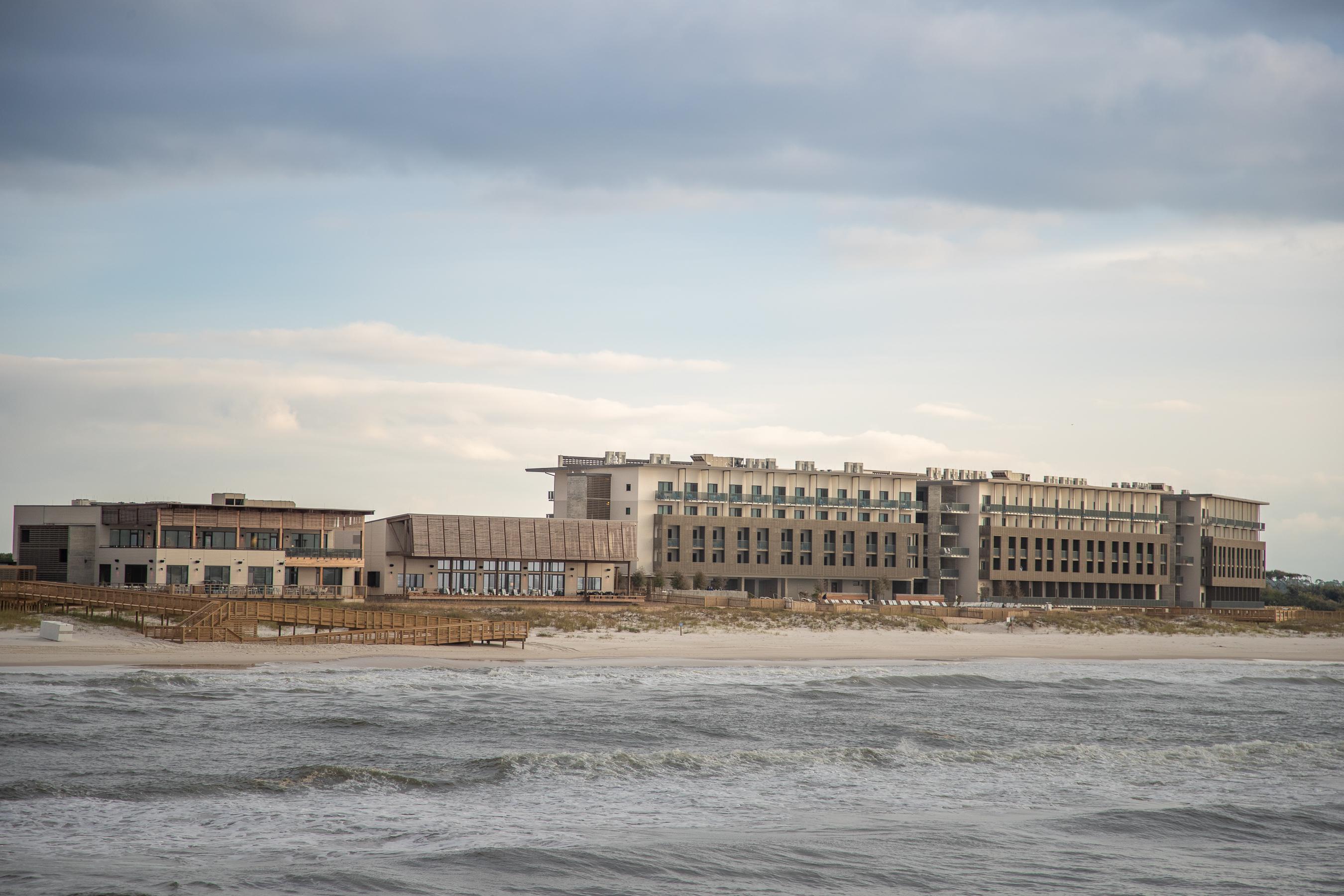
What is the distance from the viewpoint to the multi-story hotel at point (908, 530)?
119 metres

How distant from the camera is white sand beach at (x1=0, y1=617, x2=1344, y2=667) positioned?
43219mm

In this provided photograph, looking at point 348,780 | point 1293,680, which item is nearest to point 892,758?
point 348,780

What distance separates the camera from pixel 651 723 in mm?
29953

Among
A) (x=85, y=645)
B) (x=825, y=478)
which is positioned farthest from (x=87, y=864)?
(x=825, y=478)

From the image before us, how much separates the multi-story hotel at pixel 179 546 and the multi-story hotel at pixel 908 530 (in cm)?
4116

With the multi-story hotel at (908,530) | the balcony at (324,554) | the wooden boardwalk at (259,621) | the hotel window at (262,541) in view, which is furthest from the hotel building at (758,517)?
the wooden boardwalk at (259,621)

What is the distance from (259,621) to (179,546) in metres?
31.8

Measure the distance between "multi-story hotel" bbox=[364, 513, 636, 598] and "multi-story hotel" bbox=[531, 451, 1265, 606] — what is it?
14.3m

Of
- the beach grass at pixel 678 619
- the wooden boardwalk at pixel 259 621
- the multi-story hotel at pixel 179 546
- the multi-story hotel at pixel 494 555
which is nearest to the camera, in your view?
the wooden boardwalk at pixel 259 621

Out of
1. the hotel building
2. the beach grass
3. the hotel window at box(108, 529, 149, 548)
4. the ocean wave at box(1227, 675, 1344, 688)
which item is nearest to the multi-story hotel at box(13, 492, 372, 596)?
the hotel window at box(108, 529, 149, 548)

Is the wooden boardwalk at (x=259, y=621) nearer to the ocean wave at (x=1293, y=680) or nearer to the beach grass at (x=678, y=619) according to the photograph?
the beach grass at (x=678, y=619)

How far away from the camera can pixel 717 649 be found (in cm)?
5653

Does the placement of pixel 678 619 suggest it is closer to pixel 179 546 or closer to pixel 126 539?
pixel 179 546

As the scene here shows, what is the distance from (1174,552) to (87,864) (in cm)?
14522
